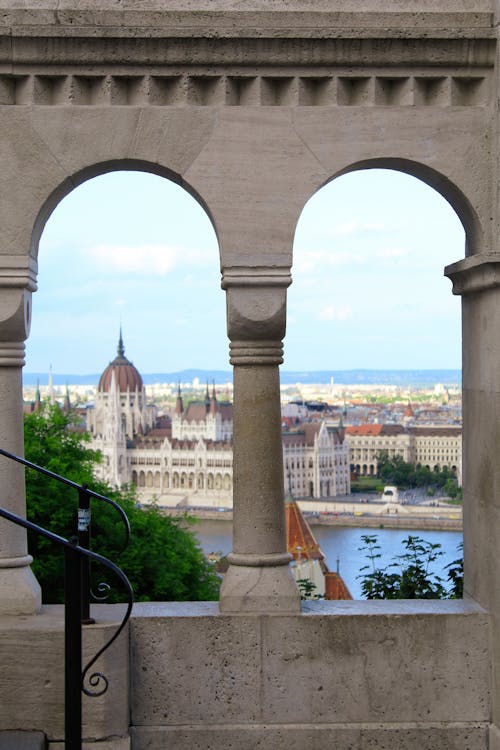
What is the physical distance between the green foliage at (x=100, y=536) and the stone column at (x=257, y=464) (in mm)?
7969

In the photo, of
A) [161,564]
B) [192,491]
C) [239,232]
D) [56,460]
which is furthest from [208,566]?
[192,491]

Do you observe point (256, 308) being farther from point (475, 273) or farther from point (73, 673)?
point (73, 673)

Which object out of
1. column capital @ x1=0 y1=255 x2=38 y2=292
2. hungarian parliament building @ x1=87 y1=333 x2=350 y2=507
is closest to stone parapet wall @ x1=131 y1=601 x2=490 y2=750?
column capital @ x1=0 y1=255 x2=38 y2=292

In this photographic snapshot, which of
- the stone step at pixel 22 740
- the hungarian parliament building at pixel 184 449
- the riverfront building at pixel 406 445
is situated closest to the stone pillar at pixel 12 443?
the stone step at pixel 22 740

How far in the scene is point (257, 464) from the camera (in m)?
3.88

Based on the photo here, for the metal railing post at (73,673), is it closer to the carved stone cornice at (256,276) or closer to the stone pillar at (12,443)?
the stone pillar at (12,443)

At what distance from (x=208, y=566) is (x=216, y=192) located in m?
17.4

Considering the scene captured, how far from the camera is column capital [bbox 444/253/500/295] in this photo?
12.4 ft

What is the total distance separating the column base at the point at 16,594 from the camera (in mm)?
3838

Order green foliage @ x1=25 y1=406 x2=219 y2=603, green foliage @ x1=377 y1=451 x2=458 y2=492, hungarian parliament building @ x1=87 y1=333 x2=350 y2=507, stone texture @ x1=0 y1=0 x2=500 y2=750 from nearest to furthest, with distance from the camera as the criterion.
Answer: stone texture @ x1=0 y1=0 x2=500 y2=750, green foliage @ x1=25 y1=406 x2=219 y2=603, green foliage @ x1=377 y1=451 x2=458 y2=492, hungarian parliament building @ x1=87 y1=333 x2=350 y2=507

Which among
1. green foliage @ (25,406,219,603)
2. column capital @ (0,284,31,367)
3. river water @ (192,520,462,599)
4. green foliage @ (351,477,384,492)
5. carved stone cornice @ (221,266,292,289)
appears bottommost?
river water @ (192,520,462,599)

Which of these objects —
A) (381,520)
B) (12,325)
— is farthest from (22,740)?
(381,520)

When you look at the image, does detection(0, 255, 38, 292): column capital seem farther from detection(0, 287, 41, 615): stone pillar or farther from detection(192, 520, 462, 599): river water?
detection(192, 520, 462, 599): river water

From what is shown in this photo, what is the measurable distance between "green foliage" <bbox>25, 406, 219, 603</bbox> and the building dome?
6831 centimetres
